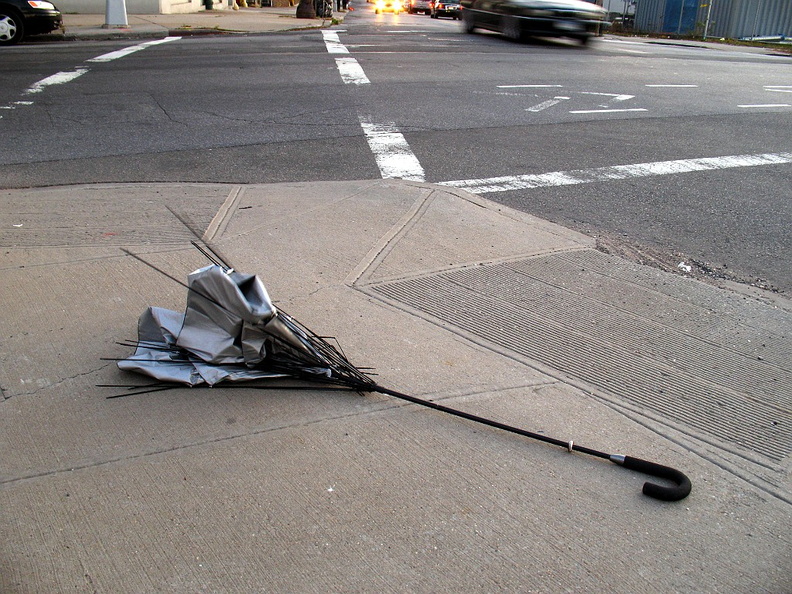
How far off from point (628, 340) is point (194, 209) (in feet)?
12.7

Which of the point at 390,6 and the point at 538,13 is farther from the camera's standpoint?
the point at 390,6

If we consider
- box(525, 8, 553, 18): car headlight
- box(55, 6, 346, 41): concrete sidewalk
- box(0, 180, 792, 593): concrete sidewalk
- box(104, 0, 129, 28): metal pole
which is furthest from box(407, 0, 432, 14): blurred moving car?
box(0, 180, 792, 593): concrete sidewalk

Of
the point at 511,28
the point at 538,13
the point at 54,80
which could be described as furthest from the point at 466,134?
the point at 511,28

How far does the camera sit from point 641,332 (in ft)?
15.1

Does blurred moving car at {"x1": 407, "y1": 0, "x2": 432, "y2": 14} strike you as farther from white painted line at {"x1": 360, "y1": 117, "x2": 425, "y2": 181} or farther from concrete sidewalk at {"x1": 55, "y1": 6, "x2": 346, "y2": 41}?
white painted line at {"x1": 360, "y1": 117, "x2": 425, "y2": 181}

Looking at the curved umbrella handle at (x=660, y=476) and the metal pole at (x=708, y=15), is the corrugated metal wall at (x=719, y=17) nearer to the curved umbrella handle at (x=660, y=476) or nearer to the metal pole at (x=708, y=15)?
the metal pole at (x=708, y=15)

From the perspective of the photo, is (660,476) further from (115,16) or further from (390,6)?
(390,6)

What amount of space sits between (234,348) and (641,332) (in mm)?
2411

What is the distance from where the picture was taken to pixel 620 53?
19.5 metres

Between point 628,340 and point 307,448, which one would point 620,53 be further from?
point 307,448

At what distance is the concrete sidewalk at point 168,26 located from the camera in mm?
20328

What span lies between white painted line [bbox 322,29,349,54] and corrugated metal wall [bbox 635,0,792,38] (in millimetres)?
17300

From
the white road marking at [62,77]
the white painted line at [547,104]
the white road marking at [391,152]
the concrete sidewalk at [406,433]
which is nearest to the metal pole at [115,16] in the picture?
the white road marking at [62,77]

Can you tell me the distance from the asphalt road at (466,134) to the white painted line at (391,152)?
0.03 meters
